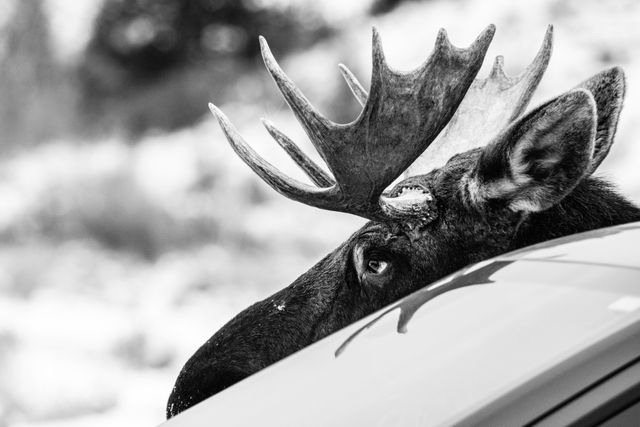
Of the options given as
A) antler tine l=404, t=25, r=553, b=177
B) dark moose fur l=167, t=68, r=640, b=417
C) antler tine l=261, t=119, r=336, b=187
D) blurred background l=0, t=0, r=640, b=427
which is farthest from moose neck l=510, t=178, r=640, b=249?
blurred background l=0, t=0, r=640, b=427

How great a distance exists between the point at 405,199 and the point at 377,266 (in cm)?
31

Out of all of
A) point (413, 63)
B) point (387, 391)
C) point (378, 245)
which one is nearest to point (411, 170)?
point (378, 245)

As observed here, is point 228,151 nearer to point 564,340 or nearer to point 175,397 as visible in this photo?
point 175,397

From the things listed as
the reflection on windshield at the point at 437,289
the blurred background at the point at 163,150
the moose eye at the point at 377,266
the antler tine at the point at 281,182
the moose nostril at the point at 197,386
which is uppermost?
the blurred background at the point at 163,150

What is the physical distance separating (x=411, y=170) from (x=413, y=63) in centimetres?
319

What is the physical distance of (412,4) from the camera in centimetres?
754

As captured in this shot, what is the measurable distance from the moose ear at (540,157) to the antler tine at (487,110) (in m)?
0.84

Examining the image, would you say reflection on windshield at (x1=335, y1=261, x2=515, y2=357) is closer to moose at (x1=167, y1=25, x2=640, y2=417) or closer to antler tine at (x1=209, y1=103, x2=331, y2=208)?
moose at (x1=167, y1=25, x2=640, y2=417)

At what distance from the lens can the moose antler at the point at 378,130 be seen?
136 inches

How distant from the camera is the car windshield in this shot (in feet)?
4.95

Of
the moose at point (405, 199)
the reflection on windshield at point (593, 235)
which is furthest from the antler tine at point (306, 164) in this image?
the reflection on windshield at point (593, 235)

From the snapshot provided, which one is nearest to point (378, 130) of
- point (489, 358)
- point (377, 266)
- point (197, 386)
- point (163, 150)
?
point (377, 266)

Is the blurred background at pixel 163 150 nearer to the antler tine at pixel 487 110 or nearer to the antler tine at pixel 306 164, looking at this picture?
the antler tine at pixel 487 110

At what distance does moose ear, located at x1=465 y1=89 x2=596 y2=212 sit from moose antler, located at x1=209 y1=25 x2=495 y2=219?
1.05 ft
